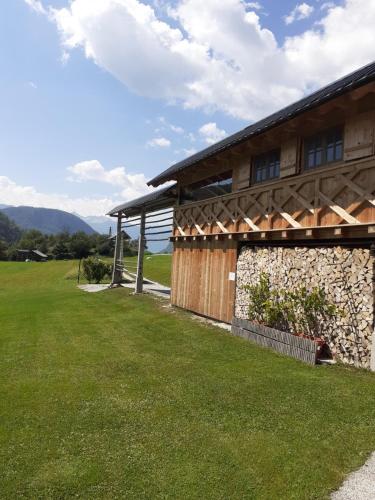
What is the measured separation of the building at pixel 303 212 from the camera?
792cm

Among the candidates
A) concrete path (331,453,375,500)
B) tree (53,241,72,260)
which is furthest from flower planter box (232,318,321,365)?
tree (53,241,72,260)

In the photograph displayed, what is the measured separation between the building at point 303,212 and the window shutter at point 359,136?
0.07 ft

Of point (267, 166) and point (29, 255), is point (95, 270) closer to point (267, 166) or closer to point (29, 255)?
point (267, 166)

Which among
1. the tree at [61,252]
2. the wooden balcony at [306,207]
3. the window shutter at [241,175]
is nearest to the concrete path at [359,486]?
the wooden balcony at [306,207]

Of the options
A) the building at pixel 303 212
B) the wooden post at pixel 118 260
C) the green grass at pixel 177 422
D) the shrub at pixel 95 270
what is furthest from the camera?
the shrub at pixel 95 270

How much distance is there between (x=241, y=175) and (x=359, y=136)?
4794 mm

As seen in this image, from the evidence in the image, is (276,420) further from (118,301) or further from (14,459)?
(118,301)

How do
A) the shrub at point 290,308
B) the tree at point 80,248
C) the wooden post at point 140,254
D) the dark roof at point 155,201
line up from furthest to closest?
the tree at point 80,248
the wooden post at point 140,254
the dark roof at point 155,201
the shrub at point 290,308

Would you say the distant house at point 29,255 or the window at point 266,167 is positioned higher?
the window at point 266,167

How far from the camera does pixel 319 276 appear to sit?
8.91 meters

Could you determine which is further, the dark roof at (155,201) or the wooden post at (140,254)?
the wooden post at (140,254)

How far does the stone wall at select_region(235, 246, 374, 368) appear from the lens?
304 inches

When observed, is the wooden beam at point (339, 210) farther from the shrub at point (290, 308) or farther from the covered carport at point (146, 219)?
the covered carport at point (146, 219)

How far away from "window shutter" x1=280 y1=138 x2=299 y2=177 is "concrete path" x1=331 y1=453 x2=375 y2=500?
7.71m
